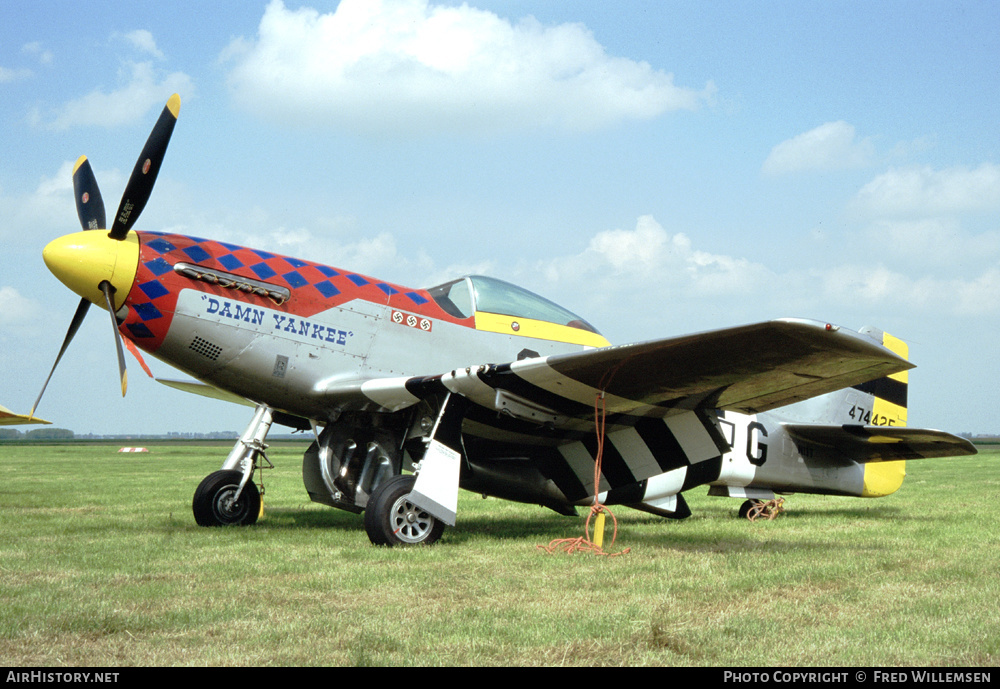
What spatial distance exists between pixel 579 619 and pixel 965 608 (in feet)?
6.94

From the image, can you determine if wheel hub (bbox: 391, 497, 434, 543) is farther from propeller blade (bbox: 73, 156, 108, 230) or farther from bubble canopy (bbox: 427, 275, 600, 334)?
propeller blade (bbox: 73, 156, 108, 230)

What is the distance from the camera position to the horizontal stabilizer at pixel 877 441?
9.00m

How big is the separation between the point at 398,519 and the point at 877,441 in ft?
21.1

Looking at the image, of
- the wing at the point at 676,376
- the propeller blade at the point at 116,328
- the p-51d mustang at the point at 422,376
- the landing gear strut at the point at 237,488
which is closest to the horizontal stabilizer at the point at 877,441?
the p-51d mustang at the point at 422,376

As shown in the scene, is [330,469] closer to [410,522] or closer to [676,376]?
[410,522]

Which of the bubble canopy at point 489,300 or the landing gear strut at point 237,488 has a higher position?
the bubble canopy at point 489,300

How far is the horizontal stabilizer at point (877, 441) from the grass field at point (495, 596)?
0.94 m

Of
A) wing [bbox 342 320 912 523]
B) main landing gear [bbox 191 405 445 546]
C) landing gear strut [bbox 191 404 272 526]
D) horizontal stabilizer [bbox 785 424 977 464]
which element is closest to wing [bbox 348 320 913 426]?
wing [bbox 342 320 912 523]

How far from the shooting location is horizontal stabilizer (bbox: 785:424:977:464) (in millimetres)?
9000

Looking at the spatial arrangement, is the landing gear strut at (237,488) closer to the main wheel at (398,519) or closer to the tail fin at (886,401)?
the main wheel at (398,519)

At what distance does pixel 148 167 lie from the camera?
7129 mm

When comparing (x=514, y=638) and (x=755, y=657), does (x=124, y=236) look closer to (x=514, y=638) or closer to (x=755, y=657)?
(x=514, y=638)
